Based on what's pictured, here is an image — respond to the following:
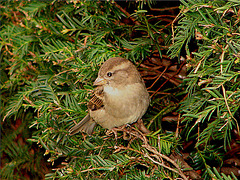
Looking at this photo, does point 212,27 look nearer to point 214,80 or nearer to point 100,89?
point 214,80

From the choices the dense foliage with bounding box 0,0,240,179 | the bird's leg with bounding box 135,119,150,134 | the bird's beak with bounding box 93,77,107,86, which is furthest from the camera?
the bird's beak with bounding box 93,77,107,86

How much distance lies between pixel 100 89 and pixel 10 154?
0.97 meters

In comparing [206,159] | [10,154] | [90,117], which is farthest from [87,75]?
[10,154]

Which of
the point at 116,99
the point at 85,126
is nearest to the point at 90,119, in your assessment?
the point at 85,126

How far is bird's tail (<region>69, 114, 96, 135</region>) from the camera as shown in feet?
5.72

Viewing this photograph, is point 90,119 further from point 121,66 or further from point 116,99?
point 121,66

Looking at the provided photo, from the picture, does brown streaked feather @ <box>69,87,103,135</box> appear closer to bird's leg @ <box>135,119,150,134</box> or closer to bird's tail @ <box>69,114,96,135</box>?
bird's tail @ <box>69,114,96,135</box>

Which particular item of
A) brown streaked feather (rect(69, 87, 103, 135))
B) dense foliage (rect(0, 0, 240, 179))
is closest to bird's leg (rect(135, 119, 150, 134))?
dense foliage (rect(0, 0, 240, 179))

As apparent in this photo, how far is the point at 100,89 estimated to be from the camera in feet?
6.21

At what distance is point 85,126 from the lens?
1866mm

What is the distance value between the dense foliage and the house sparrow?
0.06 m

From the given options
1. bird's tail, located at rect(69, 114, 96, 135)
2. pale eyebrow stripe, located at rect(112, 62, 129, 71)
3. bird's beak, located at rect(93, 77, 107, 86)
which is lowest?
bird's tail, located at rect(69, 114, 96, 135)

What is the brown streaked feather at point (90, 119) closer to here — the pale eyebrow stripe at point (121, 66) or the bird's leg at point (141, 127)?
the pale eyebrow stripe at point (121, 66)

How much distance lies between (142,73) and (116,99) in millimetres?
228
